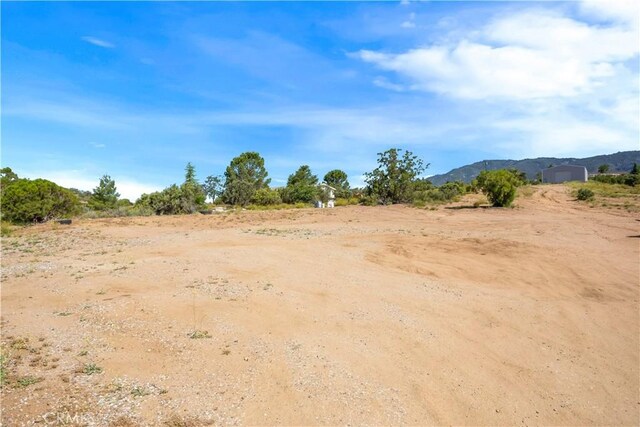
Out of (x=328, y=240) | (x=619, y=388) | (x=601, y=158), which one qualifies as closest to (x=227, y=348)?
(x=619, y=388)

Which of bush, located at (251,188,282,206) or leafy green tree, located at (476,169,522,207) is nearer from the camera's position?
leafy green tree, located at (476,169,522,207)

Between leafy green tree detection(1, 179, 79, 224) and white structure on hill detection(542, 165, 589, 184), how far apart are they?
57.8m

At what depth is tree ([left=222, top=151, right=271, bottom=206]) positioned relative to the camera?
1858 inches

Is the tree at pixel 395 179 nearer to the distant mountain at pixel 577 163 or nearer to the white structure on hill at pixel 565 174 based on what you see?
the white structure on hill at pixel 565 174

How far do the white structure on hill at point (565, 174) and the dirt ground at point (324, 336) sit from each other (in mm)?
50352

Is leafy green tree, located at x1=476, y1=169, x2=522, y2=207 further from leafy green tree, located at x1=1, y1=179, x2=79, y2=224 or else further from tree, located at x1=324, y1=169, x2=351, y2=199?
tree, located at x1=324, y1=169, x2=351, y2=199

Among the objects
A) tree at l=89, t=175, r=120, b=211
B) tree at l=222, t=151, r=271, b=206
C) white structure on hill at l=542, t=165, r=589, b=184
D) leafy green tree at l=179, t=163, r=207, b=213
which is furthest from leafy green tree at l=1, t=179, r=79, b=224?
white structure on hill at l=542, t=165, r=589, b=184

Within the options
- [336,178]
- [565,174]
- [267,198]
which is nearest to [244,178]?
[267,198]

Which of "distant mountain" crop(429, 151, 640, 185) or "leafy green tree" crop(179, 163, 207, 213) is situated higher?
"distant mountain" crop(429, 151, 640, 185)

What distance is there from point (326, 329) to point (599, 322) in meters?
4.45

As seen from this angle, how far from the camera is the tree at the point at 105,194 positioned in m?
39.3

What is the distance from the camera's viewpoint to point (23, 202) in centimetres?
2386

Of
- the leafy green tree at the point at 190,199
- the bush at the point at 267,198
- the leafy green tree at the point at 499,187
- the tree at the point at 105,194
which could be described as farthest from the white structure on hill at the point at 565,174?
the tree at the point at 105,194

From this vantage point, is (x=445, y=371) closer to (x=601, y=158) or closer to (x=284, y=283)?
(x=284, y=283)
